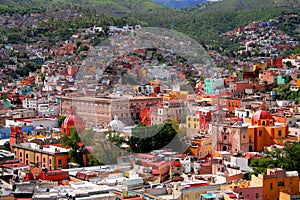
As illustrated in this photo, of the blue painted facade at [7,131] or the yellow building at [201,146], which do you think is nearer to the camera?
the yellow building at [201,146]

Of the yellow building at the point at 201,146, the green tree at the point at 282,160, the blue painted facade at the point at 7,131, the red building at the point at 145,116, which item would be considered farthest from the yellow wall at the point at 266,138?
the blue painted facade at the point at 7,131

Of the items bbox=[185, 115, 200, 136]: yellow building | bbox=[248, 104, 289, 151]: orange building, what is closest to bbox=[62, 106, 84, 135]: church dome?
bbox=[185, 115, 200, 136]: yellow building

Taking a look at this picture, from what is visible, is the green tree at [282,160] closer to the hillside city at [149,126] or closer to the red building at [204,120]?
A: the hillside city at [149,126]

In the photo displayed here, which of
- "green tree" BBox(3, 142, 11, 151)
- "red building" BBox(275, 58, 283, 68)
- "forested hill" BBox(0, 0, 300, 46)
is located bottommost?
"green tree" BBox(3, 142, 11, 151)

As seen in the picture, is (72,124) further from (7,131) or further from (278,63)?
(278,63)

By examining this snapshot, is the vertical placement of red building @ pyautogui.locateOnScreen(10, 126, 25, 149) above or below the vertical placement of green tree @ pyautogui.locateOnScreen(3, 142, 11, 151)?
above

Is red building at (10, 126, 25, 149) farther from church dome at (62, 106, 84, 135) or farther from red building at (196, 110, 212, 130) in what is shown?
red building at (196, 110, 212, 130)
